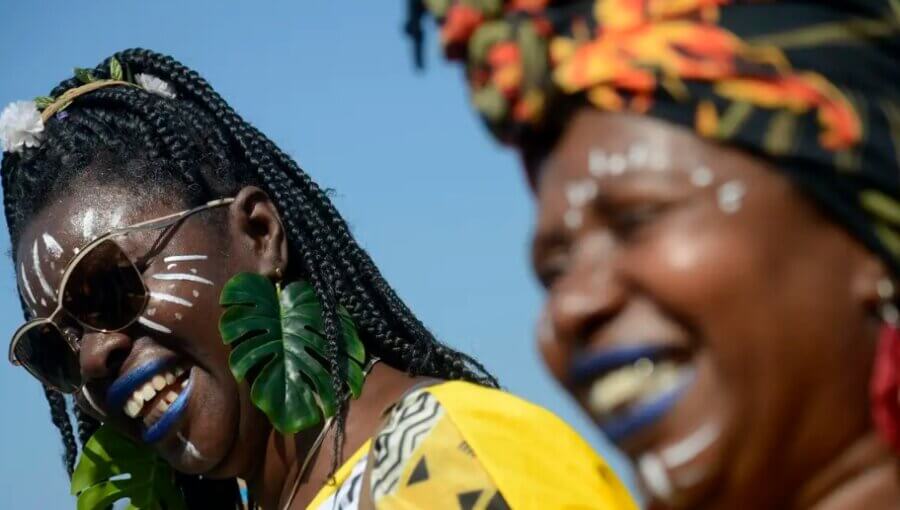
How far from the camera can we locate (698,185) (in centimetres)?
134

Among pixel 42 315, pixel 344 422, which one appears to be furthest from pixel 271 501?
pixel 42 315

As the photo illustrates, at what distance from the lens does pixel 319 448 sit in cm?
287

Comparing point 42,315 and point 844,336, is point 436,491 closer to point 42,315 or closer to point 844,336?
point 844,336

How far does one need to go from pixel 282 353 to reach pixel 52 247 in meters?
0.63

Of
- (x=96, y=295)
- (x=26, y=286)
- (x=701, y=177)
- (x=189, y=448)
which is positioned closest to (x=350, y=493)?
(x=189, y=448)

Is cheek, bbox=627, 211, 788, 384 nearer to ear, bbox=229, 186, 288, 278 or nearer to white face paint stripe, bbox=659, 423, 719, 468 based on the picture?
white face paint stripe, bbox=659, 423, 719, 468

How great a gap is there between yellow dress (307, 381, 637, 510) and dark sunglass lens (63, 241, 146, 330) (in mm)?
769

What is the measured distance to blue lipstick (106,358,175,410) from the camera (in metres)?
Answer: 2.94

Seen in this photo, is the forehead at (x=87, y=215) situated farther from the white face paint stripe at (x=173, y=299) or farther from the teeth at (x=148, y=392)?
the teeth at (x=148, y=392)

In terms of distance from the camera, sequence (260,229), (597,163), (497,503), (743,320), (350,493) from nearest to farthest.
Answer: (743,320)
(597,163)
(497,503)
(350,493)
(260,229)

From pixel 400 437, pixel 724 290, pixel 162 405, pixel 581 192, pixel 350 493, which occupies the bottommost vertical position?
pixel 350 493

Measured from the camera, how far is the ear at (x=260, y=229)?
9.96 ft

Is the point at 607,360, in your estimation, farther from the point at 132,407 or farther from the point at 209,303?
the point at 132,407

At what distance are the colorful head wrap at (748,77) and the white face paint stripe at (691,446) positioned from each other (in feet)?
0.83
